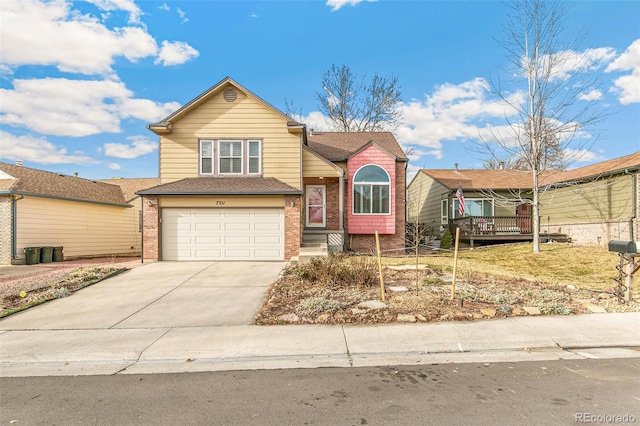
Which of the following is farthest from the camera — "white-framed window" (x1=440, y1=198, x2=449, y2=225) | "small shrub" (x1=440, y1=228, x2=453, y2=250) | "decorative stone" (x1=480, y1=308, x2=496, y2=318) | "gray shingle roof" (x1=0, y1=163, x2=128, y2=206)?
"white-framed window" (x1=440, y1=198, x2=449, y2=225)

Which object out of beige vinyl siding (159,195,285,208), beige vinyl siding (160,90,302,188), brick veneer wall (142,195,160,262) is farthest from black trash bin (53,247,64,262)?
beige vinyl siding (159,195,285,208)

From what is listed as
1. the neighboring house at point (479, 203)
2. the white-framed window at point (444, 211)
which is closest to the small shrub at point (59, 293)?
the neighboring house at point (479, 203)

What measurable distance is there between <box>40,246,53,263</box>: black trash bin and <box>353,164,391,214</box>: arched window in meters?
13.8

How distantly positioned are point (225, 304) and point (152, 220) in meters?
7.61

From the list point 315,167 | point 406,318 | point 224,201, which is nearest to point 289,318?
point 406,318

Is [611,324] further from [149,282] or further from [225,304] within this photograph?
[149,282]

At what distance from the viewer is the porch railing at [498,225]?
19.9 metres

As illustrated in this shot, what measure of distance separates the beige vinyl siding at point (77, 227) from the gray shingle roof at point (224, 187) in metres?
6.62

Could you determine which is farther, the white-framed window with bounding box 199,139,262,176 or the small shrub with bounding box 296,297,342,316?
the white-framed window with bounding box 199,139,262,176

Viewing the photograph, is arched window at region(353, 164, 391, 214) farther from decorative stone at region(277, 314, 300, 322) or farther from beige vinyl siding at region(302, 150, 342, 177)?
decorative stone at region(277, 314, 300, 322)

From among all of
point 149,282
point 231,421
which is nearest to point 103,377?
point 231,421

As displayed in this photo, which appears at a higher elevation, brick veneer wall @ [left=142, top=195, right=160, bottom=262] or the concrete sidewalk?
brick veneer wall @ [left=142, top=195, right=160, bottom=262]

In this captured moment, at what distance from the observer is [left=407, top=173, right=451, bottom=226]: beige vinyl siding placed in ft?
83.6

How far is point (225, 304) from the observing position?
8.08 metres
